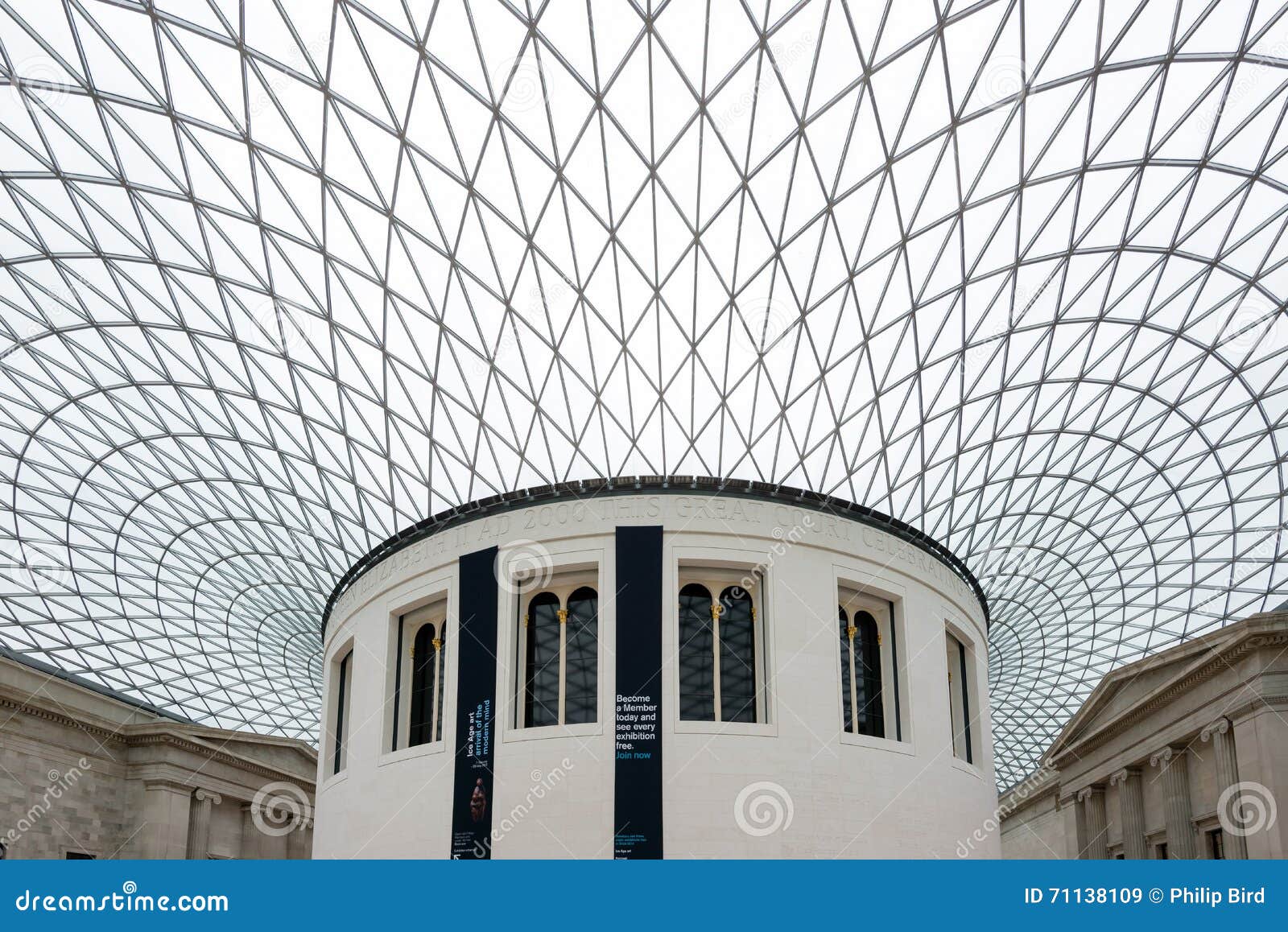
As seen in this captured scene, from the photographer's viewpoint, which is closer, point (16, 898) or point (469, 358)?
point (16, 898)

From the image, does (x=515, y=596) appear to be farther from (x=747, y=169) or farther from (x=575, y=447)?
(x=747, y=169)

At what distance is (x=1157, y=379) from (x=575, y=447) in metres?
21.8

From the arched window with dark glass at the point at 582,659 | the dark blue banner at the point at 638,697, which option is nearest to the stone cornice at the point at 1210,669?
the dark blue banner at the point at 638,697

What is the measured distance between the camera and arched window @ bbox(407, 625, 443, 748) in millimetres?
31453

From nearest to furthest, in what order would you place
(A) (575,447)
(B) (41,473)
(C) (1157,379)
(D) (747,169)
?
(D) (747,169) < (A) (575,447) < (C) (1157,379) < (B) (41,473)

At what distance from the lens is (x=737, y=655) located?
30.0 metres

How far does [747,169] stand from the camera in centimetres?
2828

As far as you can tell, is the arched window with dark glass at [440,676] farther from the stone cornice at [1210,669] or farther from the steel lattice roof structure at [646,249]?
the stone cornice at [1210,669]

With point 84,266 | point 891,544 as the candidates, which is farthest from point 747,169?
point 84,266

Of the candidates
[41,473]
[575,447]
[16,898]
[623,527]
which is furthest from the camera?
[41,473]

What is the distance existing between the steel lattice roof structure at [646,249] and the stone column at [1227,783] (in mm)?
10443

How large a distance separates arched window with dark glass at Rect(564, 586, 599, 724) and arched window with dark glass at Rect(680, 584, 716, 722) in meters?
2.52

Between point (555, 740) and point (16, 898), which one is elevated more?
point (555, 740)
